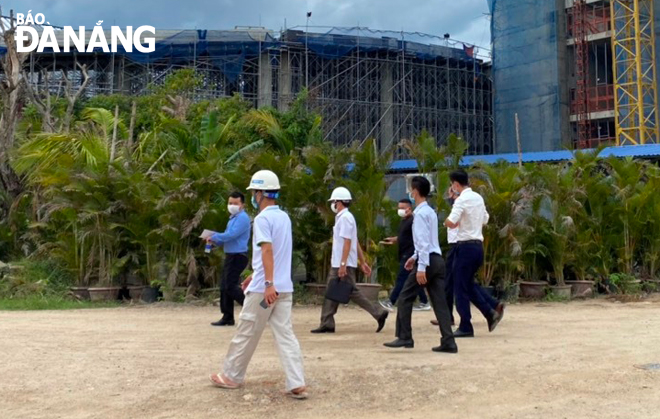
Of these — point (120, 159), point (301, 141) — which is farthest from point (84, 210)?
point (301, 141)

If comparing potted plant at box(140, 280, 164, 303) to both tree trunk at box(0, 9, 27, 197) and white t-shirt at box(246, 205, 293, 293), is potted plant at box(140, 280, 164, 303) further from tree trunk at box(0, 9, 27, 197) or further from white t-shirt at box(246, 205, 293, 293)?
white t-shirt at box(246, 205, 293, 293)

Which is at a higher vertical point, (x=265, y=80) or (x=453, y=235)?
(x=265, y=80)

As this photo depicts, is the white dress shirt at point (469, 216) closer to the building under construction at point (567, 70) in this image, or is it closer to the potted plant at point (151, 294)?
the potted plant at point (151, 294)

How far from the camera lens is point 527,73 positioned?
39000mm

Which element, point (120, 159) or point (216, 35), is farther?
point (216, 35)

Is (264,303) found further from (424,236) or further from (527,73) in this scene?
(527,73)

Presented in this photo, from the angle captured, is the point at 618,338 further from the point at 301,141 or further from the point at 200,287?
the point at 301,141

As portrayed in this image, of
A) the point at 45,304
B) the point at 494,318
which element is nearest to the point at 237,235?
the point at 494,318

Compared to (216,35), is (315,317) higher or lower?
lower

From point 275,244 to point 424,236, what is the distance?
84.7 inches

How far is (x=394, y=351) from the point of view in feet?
24.5

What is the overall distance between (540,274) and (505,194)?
191 centimetres

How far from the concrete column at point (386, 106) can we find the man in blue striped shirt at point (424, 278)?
1299 inches

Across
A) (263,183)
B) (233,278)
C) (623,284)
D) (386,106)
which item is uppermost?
(386,106)
